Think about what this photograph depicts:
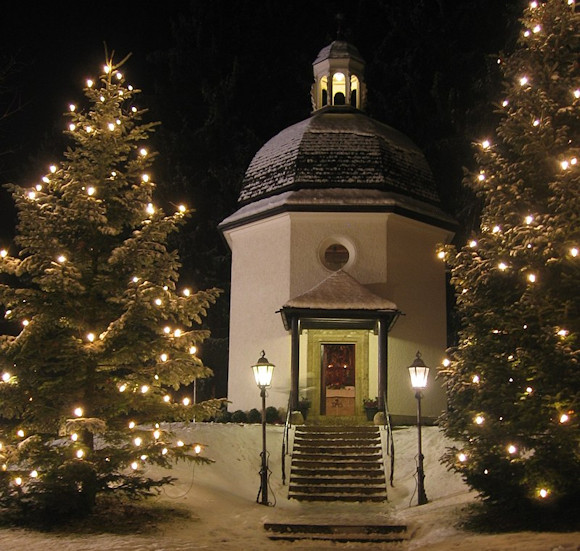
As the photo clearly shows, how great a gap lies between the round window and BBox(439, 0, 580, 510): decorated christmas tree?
8942 millimetres

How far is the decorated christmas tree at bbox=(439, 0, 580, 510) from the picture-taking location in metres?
10.3

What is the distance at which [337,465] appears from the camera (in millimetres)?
16062

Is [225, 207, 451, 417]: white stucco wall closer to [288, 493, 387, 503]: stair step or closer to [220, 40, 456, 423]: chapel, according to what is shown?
[220, 40, 456, 423]: chapel

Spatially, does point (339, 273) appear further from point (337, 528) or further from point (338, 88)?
point (337, 528)

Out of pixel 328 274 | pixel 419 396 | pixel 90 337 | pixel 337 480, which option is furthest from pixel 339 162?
pixel 90 337

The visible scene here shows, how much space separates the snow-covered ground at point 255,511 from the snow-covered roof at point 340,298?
305 cm

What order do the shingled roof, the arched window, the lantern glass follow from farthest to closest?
the arched window
the shingled roof
the lantern glass

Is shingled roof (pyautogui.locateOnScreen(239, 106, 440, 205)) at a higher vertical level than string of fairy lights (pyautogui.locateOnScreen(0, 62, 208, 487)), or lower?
higher

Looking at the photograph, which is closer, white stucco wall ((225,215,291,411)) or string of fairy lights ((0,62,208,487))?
string of fairy lights ((0,62,208,487))

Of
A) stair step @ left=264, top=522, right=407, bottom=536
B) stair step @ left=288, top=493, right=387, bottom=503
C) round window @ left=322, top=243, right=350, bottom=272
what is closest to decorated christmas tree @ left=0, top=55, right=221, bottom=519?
stair step @ left=264, top=522, right=407, bottom=536

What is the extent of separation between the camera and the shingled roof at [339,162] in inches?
859

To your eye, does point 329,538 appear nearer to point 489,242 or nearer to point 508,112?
point 489,242

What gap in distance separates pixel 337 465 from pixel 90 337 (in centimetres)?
673

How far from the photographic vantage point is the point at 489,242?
11.6 m
